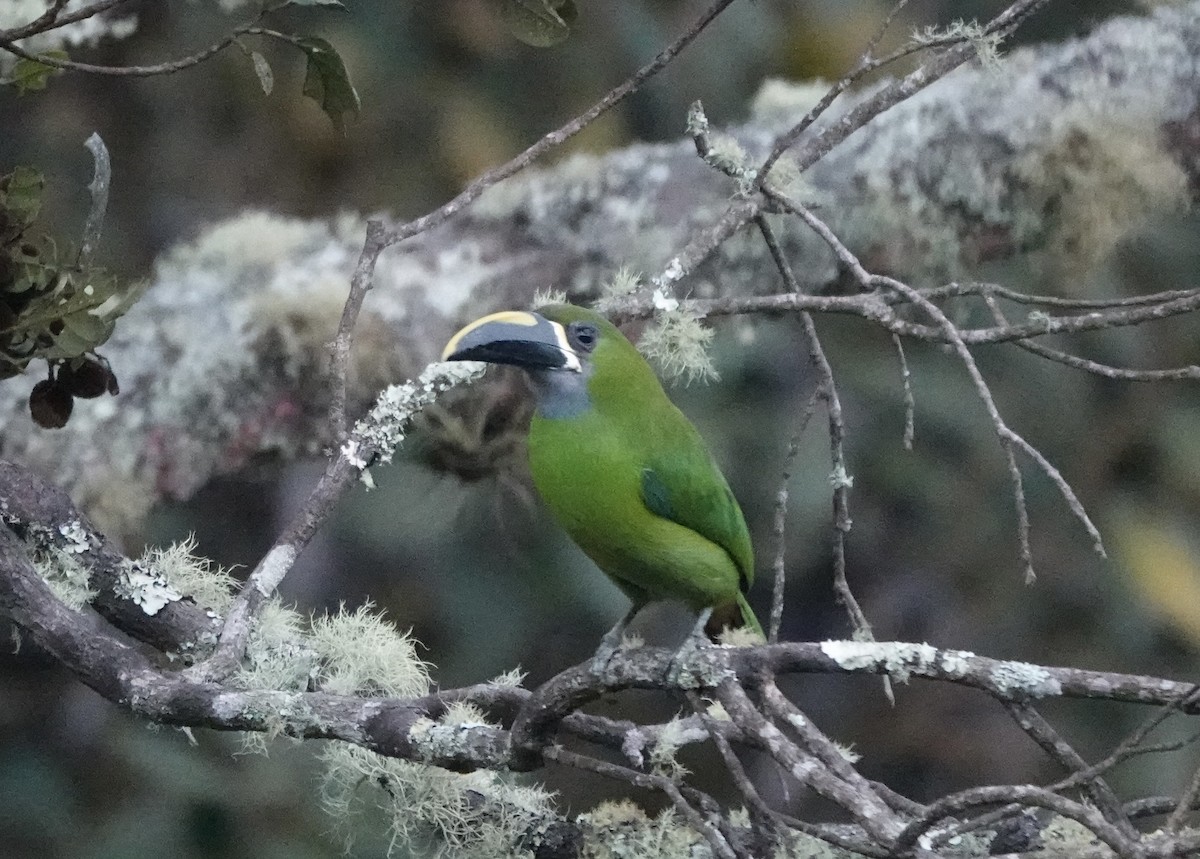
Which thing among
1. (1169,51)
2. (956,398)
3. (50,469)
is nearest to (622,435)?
(50,469)

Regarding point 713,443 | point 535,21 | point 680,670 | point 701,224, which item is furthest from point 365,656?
point 713,443

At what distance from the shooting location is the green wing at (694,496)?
4.69 feet

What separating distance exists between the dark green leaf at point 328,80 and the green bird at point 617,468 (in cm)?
27

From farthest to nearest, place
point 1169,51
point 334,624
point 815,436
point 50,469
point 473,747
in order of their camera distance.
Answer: point 815,436 → point 1169,51 → point 50,469 → point 334,624 → point 473,747

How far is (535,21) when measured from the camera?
1308 mm

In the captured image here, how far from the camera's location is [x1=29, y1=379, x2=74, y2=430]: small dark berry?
3.93 feet

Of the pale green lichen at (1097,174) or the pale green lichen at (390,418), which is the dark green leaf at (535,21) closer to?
the pale green lichen at (390,418)

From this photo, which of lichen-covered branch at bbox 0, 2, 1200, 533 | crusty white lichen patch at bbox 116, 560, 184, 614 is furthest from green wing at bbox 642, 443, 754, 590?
crusty white lichen patch at bbox 116, 560, 184, 614

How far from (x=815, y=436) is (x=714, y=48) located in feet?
2.70

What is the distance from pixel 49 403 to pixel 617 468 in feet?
Answer: 1.81

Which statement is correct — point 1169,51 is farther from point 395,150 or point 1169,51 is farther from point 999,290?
point 395,150

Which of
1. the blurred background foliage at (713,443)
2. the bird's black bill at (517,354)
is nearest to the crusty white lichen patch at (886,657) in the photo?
the bird's black bill at (517,354)

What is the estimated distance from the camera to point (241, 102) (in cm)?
276

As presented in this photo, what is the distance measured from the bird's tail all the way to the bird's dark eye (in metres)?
0.36
